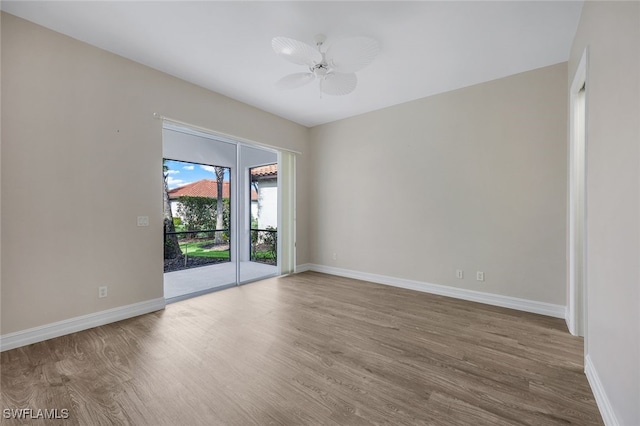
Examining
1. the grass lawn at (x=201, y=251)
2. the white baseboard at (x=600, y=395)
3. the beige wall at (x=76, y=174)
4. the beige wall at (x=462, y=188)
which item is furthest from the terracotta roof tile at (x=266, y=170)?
the white baseboard at (x=600, y=395)

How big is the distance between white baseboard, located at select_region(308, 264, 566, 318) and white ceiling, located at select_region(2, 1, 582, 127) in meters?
2.82

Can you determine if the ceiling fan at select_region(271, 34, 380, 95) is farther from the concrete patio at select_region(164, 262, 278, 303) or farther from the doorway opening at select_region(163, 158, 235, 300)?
the concrete patio at select_region(164, 262, 278, 303)

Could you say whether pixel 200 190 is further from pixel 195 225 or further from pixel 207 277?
Answer: pixel 207 277

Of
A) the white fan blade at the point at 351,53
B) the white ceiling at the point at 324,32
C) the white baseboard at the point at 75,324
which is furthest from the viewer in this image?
the white baseboard at the point at 75,324

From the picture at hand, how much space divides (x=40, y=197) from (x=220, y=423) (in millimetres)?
2633

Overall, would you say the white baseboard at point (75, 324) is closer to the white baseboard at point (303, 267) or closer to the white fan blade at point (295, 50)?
the white baseboard at point (303, 267)

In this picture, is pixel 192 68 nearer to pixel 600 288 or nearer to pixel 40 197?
pixel 40 197

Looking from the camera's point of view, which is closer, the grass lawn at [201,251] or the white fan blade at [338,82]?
the white fan blade at [338,82]

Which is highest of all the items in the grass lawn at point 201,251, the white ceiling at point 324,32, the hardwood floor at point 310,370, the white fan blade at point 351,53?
the white ceiling at point 324,32

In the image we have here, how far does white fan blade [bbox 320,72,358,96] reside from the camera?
2510mm

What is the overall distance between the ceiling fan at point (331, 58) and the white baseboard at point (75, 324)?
3.02 m

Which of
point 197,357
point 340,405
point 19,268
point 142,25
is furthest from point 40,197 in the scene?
point 340,405

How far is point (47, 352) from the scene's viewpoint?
226 cm

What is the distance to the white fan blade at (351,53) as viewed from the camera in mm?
1969
